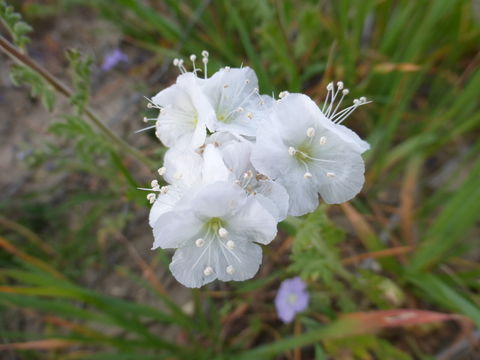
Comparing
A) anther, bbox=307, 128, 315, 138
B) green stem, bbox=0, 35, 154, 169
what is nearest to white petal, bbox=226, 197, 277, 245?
anther, bbox=307, 128, 315, 138

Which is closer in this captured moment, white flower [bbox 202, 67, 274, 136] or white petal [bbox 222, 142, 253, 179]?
white petal [bbox 222, 142, 253, 179]

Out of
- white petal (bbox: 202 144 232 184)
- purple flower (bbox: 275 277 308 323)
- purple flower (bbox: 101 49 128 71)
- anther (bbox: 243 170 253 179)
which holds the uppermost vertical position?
white petal (bbox: 202 144 232 184)

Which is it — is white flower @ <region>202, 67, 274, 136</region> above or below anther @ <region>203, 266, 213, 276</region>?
above

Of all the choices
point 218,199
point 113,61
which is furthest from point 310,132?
point 113,61

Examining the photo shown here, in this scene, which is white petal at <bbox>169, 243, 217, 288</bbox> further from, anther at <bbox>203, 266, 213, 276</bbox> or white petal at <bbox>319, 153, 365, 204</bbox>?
white petal at <bbox>319, 153, 365, 204</bbox>

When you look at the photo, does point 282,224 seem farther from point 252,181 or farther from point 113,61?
point 113,61

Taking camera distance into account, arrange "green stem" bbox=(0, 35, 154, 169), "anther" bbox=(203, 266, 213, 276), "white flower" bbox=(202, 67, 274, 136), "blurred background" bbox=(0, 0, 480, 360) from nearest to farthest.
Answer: "anther" bbox=(203, 266, 213, 276) → "white flower" bbox=(202, 67, 274, 136) → "green stem" bbox=(0, 35, 154, 169) → "blurred background" bbox=(0, 0, 480, 360)

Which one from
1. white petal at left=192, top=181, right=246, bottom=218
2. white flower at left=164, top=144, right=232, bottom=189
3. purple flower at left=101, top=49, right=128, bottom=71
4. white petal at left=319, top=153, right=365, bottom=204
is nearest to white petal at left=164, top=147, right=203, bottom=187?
white flower at left=164, top=144, right=232, bottom=189

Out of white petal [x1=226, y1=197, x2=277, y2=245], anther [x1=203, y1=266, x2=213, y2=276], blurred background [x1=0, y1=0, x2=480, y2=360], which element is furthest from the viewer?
blurred background [x1=0, y1=0, x2=480, y2=360]

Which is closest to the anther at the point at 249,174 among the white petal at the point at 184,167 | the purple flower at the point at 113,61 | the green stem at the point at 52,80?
the white petal at the point at 184,167
